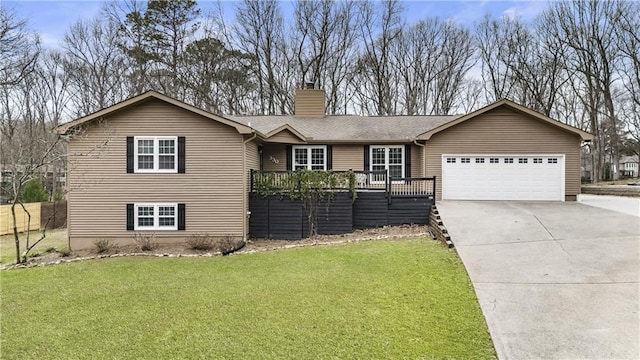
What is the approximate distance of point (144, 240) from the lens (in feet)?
40.9

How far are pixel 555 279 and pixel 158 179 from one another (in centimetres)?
1101

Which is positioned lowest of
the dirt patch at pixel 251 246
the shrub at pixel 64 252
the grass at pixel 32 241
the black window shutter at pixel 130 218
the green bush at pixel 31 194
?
the grass at pixel 32 241

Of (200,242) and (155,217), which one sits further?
(155,217)

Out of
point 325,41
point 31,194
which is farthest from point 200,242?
point 325,41

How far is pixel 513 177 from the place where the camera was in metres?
15.2

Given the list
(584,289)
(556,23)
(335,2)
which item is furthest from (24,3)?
(556,23)

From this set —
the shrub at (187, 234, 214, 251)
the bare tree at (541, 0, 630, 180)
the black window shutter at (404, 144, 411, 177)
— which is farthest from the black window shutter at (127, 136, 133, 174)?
the bare tree at (541, 0, 630, 180)

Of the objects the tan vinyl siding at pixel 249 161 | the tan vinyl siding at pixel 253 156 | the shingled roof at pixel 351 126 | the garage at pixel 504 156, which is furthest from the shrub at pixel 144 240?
the garage at pixel 504 156

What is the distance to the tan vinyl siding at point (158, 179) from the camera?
1256 centimetres

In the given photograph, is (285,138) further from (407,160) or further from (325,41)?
(325,41)

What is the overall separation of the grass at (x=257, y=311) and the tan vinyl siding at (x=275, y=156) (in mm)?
7383

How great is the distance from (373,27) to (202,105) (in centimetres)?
1455

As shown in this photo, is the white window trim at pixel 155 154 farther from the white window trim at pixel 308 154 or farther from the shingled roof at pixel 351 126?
the white window trim at pixel 308 154

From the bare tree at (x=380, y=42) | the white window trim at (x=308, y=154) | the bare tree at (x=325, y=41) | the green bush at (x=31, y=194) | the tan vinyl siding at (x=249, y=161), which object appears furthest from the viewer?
the bare tree at (x=380, y=42)
